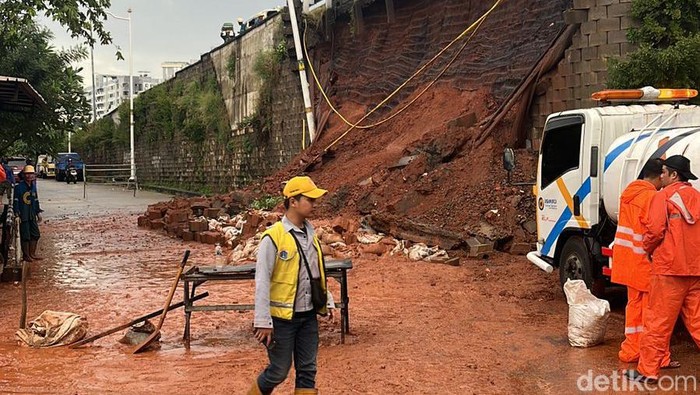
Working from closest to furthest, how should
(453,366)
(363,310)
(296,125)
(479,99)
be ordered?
(453,366) < (363,310) < (479,99) < (296,125)

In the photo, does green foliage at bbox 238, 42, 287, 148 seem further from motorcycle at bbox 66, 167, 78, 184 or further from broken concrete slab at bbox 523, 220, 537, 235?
motorcycle at bbox 66, 167, 78, 184

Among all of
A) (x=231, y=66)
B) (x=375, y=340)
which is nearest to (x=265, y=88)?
(x=231, y=66)

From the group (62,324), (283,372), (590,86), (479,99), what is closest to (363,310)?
(62,324)

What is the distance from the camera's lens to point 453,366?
6801 mm

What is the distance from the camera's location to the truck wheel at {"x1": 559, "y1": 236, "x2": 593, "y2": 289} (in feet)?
29.1

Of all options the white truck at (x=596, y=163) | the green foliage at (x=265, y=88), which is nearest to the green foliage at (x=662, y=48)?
the white truck at (x=596, y=163)

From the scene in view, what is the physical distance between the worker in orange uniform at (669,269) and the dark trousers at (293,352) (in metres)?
2.87

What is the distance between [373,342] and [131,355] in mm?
2480

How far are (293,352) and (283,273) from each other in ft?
1.87

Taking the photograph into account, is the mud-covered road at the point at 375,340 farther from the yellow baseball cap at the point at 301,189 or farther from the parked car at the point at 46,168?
the parked car at the point at 46,168

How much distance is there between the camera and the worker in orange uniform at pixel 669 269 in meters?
5.98

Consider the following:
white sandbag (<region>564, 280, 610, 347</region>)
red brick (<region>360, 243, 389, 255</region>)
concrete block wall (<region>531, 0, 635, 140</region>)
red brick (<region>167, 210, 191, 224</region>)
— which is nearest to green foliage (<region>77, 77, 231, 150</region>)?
red brick (<region>167, 210, 191, 224</region>)

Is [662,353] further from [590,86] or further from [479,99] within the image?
[479,99]

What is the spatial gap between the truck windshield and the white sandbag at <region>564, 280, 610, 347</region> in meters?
2.24
